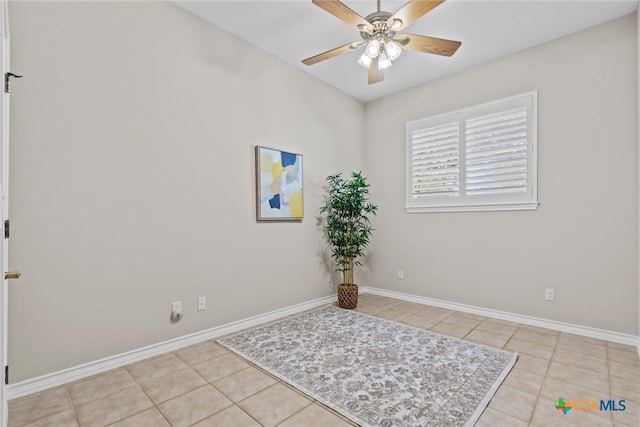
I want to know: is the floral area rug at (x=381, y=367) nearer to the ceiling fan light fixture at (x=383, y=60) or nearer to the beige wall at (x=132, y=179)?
the beige wall at (x=132, y=179)

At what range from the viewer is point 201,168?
282cm

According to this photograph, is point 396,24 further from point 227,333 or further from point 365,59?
point 227,333

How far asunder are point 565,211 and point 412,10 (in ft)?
7.69

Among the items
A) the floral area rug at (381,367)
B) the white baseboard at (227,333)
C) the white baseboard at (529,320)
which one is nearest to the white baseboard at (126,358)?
the white baseboard at (227,333)

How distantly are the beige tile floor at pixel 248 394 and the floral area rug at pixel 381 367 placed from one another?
0.09 metres

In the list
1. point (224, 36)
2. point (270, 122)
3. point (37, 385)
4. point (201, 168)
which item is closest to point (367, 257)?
point (270, 122)

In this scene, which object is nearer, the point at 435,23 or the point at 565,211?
the point at 435,23

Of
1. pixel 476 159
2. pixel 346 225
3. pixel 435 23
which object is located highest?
pixel 435 23

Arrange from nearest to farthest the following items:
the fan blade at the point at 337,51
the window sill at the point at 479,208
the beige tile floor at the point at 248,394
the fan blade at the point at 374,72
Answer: the beige tile floor at the point at 248,394 < the fan blade at the point at 337,51 < the fan blade at the point at 374,72 < the window sill at the point at 479,208

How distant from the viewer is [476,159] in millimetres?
3570

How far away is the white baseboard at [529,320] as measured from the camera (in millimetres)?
2753

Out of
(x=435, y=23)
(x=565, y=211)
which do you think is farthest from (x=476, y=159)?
(x=435, y=23)

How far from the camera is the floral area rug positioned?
1.80 meters

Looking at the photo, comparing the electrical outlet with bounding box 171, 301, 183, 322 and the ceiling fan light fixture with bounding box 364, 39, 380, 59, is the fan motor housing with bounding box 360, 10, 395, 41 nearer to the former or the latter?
the ceiling fan light fixture with bounding box 364, 39, 380, 59
